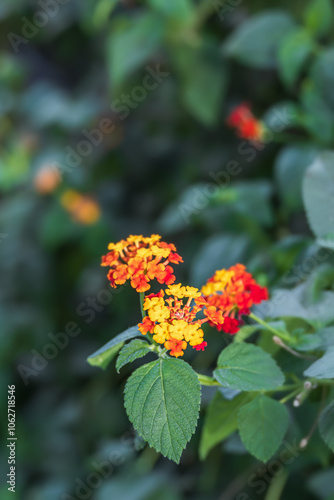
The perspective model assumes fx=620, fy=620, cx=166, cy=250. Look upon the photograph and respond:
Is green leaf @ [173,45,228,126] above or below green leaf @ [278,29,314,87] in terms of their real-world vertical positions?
below

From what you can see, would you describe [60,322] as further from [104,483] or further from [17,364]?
[104,483]

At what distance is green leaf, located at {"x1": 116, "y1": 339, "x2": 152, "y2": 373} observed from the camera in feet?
1.63

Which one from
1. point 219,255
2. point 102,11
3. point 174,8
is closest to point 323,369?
point 219,255

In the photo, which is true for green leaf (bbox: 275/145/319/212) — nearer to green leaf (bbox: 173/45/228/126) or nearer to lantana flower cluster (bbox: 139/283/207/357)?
green leaf (bbox: 173/45/228/126)

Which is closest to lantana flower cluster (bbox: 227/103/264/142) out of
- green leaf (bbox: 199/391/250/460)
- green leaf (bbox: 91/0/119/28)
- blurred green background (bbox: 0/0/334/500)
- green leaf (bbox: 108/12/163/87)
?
blurred green background (bbox: 0/0/334/500)

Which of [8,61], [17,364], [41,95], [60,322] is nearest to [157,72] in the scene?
[41,95]

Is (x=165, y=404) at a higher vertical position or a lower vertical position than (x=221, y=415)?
higher

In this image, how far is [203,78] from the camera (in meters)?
1.32

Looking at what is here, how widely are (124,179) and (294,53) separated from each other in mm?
662

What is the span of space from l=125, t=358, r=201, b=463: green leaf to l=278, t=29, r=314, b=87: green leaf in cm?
74

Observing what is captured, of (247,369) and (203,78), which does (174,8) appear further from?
(247,369)

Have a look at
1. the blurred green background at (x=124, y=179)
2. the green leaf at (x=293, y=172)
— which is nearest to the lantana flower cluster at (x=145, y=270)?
the blurred green background at (x=124, y=179)

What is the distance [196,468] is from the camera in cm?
116

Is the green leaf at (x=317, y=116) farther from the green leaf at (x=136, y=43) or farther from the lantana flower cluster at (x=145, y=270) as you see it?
the lantana flower cluster at (x=145, y=270)
